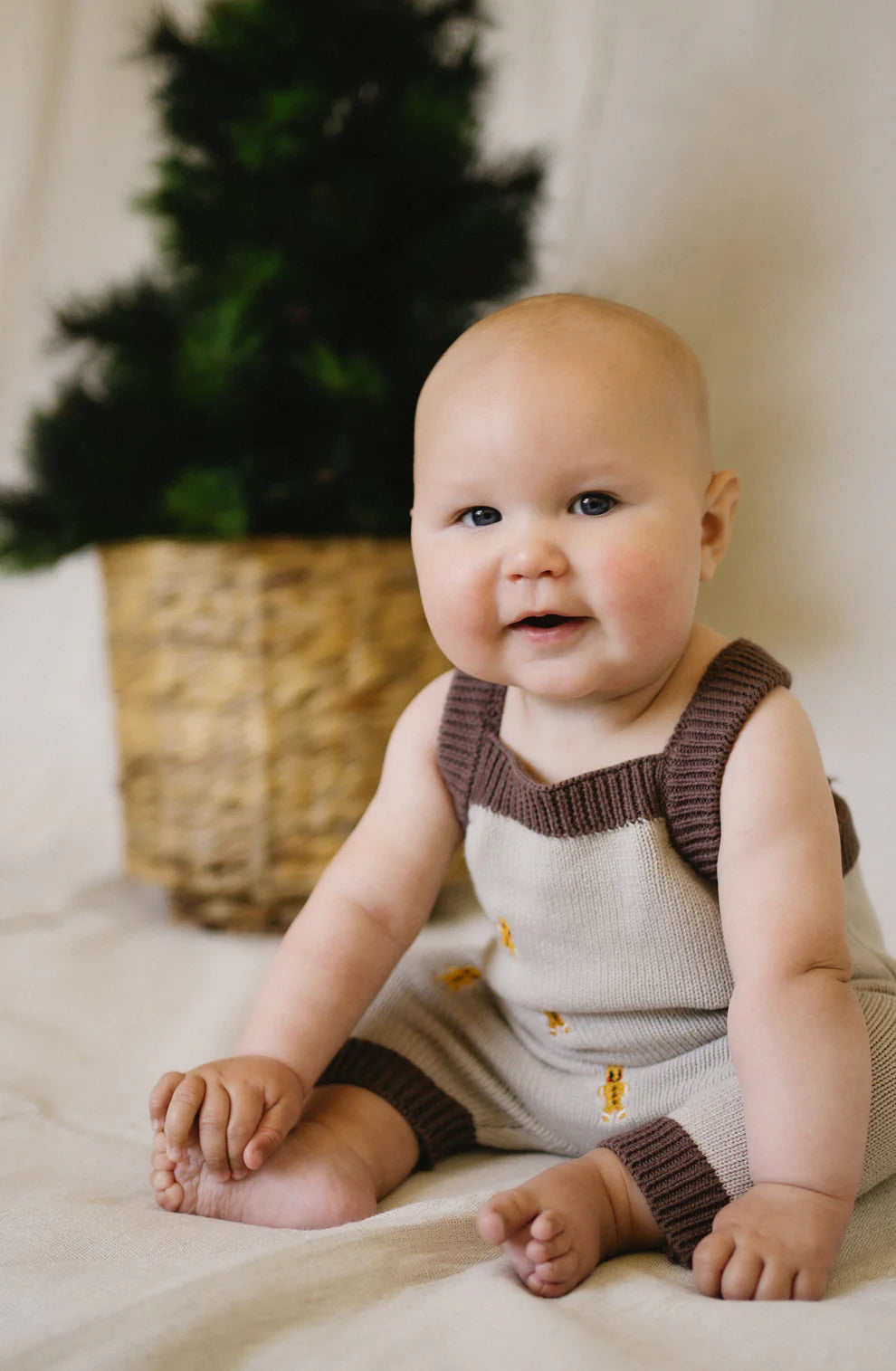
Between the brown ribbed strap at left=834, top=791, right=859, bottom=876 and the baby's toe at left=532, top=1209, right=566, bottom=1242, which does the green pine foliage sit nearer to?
the brown ribbed strap at left=834, top=791, right=859, bottom=876

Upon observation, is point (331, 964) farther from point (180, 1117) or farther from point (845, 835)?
point (845, 835)

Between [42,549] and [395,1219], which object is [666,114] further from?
[395,1219]

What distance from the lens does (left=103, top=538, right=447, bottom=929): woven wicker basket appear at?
4.45 feet

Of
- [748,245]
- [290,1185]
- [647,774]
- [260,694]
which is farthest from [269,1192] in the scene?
[748,245]

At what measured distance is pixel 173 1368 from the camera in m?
0.56

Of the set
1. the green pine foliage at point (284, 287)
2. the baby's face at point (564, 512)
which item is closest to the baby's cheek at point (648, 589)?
the baby's face at point (564, 512)

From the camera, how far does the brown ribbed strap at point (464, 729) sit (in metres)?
0.93

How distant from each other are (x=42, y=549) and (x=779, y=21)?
99cm

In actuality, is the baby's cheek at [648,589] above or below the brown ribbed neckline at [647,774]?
above

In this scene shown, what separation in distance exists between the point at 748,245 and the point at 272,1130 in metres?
1.14

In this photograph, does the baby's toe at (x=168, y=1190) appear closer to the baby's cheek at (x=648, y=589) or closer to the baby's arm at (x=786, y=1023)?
the baby's arm at (x=786, y=1023)

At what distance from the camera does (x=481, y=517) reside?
0.81 m

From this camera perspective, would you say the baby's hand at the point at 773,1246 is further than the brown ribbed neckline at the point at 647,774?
No

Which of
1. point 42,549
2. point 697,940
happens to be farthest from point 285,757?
point 697,940
